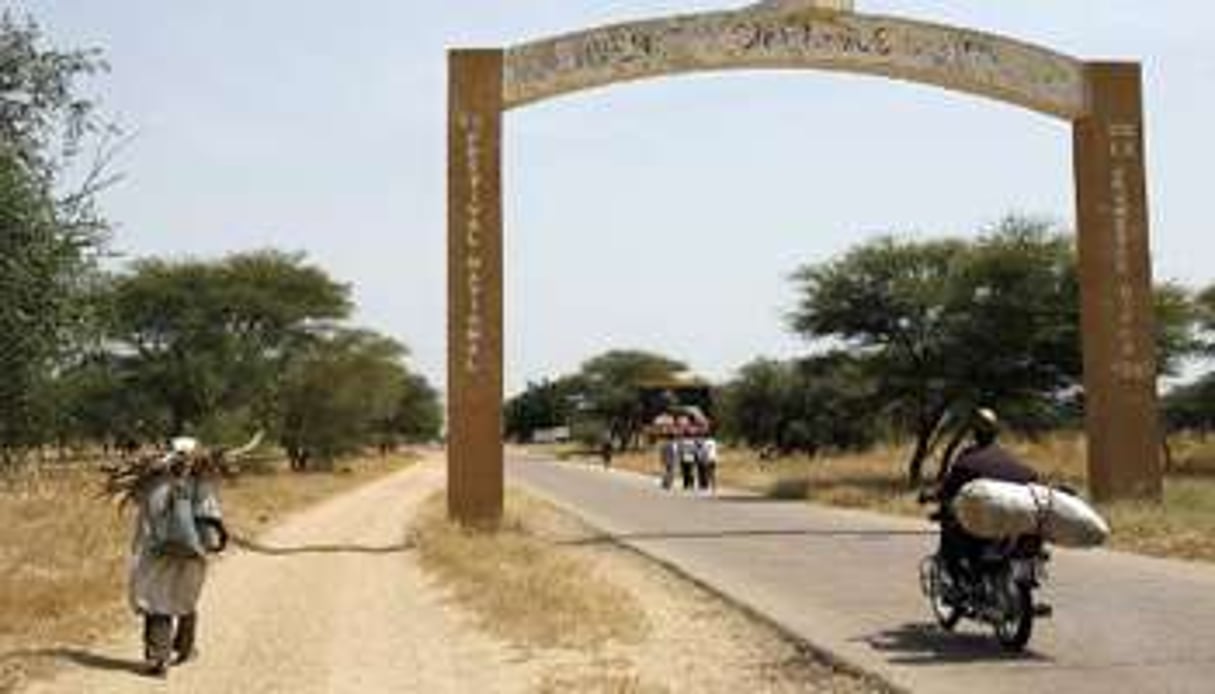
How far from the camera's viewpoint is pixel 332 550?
Answer: 2572 cm

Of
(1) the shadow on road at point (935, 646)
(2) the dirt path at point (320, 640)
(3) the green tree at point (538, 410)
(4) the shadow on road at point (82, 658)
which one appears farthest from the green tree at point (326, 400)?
(3) the green tree at point (538, 410)

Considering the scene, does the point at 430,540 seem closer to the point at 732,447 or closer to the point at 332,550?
the point at 332,550

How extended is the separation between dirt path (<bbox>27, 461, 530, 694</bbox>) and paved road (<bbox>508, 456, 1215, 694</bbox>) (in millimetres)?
2692

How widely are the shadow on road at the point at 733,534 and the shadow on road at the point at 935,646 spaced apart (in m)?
10.6

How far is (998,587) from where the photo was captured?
13.2 metres

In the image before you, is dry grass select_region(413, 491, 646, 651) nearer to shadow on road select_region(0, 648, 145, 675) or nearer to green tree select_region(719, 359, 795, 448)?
shadow on road select_region(0, 648, 145, 675)

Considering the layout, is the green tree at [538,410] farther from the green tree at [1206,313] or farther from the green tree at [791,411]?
the green tree at [1206,313]

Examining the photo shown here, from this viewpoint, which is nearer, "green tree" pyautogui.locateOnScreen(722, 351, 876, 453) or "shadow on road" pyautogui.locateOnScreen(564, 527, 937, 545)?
"shadow on road" pyautogui.locateOnScreen(564, 527, 937, 545)

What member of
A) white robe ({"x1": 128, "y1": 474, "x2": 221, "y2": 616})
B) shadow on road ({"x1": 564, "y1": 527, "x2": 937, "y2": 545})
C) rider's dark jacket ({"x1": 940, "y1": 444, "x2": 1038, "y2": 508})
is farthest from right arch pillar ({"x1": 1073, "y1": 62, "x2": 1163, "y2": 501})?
white robe ({"x1": 128, "y1": 474, "x2": 221, "y2": 616})

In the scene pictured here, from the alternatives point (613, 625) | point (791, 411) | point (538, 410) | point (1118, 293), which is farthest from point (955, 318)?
point (538, 410)

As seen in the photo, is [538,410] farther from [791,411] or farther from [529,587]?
[529,587]

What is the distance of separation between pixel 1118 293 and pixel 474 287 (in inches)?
380

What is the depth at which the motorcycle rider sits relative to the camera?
1359 cm

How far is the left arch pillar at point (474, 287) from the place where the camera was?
2633cm
